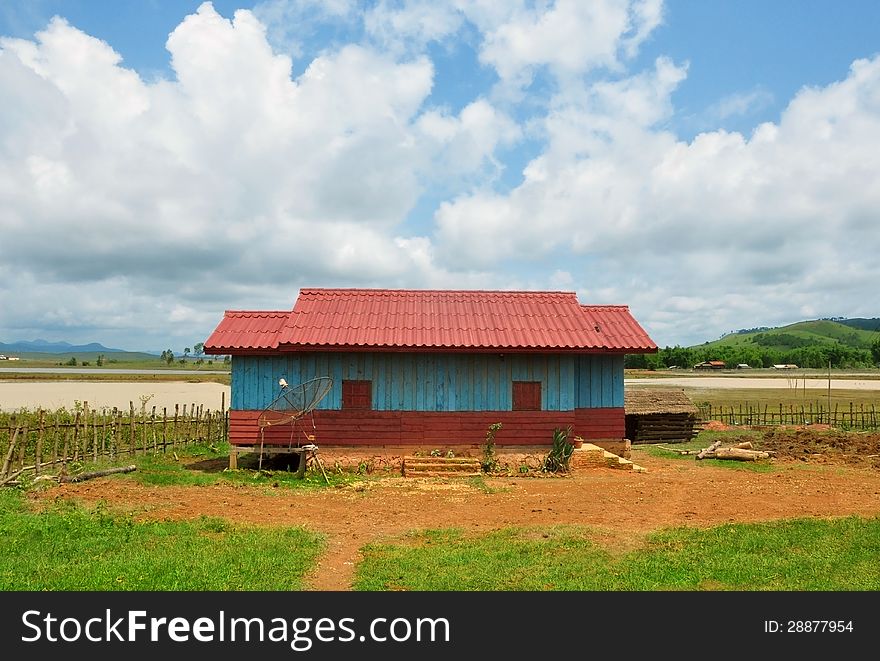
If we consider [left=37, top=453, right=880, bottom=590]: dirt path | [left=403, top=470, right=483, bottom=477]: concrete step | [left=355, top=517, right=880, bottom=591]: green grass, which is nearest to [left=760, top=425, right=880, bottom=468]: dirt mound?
[left=37, top=453, right=880, bottom=590]: dirt path

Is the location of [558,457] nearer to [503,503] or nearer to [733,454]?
[503,503]

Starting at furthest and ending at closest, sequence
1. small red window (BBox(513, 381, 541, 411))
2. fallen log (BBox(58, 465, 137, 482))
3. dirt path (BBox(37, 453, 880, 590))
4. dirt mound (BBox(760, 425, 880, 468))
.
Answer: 1. dirt mound (BBox(760, 425, 880, 468))
2. small red window (BBox(513, 381, 541, 411))
3. fallen log (BBox(58, 465, 137, 482))
4. dirt path (BBox(37, 453, 880, 590))

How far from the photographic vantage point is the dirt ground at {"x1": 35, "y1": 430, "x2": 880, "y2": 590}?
10859 millimetres

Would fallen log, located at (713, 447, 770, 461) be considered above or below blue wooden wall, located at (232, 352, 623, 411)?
below

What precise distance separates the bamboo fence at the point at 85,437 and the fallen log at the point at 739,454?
1733cm

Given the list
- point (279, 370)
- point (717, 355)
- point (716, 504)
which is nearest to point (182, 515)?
point (279, 370)

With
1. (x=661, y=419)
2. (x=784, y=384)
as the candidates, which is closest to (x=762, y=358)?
(x=784, y=384)

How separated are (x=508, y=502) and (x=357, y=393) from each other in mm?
6939

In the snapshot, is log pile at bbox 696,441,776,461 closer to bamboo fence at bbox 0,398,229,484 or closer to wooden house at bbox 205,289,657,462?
wooden house at bbox 205,289,657,462

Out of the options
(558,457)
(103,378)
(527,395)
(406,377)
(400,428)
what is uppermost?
(406,377)

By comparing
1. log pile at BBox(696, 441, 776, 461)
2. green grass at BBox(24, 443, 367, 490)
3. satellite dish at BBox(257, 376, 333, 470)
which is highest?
satellite dish at BBox(257, 376, 333, 470)

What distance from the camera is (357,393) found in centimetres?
1894

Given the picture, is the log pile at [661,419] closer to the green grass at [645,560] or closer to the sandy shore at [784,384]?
the green grass at [645,560]

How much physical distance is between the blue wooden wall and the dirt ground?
262 cm
